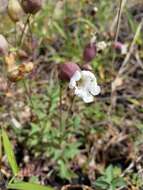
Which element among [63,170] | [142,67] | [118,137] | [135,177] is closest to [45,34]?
[142,67]

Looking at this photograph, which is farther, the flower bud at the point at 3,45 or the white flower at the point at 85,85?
the flower bud at the point at 3,45

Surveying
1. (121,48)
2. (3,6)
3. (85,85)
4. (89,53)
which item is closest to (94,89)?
(85,85)

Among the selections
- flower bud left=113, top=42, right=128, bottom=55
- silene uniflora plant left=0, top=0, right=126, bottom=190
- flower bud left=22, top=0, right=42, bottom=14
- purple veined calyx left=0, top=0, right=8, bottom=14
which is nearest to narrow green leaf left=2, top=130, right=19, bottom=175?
silene uniflora plant left=0, top=0, right=126, bottom=190

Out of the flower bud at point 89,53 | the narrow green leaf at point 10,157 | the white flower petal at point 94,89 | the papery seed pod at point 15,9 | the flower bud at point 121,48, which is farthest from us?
the flower bud at point 121,48

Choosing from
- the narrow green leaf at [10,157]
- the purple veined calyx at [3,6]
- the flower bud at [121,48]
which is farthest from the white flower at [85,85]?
the purple veined calyx at [3,6]

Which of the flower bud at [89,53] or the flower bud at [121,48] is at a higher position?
the flower bud at [89,53]

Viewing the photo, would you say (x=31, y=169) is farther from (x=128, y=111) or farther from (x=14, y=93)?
(x=128, y=111)

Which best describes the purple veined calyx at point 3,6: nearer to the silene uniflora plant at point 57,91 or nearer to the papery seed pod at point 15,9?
the silene uniflora plant at point 57,91

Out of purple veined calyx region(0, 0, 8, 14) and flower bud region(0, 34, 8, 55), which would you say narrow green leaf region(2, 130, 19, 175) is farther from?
purple veined calyx region(0, 0, 8, 14)
